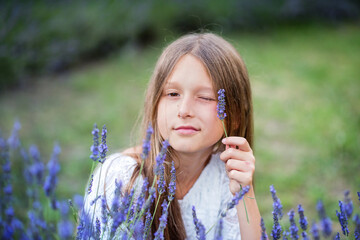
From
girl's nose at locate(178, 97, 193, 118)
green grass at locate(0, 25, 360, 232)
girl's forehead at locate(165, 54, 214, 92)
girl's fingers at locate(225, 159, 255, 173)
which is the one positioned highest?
green grass at locate(0, 25, 360, 232)

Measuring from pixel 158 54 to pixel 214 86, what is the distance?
16.4 ft

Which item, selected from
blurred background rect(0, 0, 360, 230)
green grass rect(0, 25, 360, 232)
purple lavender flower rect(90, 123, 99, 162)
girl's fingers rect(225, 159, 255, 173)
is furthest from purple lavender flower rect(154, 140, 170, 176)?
green grass rect(0, 25, 360, 232)

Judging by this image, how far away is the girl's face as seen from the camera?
5.12 ft

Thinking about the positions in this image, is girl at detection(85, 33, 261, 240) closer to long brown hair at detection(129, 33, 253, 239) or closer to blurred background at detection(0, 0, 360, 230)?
long brown hair at detection(129, 33, 253, 239)

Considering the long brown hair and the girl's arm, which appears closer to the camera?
the girl's arm

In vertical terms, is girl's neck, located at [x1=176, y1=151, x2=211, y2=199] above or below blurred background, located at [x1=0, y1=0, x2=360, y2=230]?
below

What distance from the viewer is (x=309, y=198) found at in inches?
120

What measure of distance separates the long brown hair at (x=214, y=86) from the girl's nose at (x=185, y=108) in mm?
173

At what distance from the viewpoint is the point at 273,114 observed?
472 centimetres

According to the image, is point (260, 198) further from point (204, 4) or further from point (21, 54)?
point (204, 4)

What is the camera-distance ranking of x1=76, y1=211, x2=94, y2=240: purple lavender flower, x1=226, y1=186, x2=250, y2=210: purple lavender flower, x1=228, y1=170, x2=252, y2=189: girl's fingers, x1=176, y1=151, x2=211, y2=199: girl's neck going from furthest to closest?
x1=176, y1=151, x2=211, y2=199: girl's neck < x1=228, y1=170, x2=252, y2=189: girl's fingers < x1=226, y1=186, x2=250, y2=210: purple lavender flower < x1=76, y1=211, x2=94, y2=240: purple lavender flower

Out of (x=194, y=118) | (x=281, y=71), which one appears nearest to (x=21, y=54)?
(x=281, y=71)

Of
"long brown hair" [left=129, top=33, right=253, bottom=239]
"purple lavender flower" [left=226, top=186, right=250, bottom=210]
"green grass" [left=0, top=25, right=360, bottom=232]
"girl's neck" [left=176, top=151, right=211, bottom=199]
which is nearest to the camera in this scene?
"purple lavender flower" [left=226, top=186, right=250, bottom=210]

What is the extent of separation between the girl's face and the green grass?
0.83m
